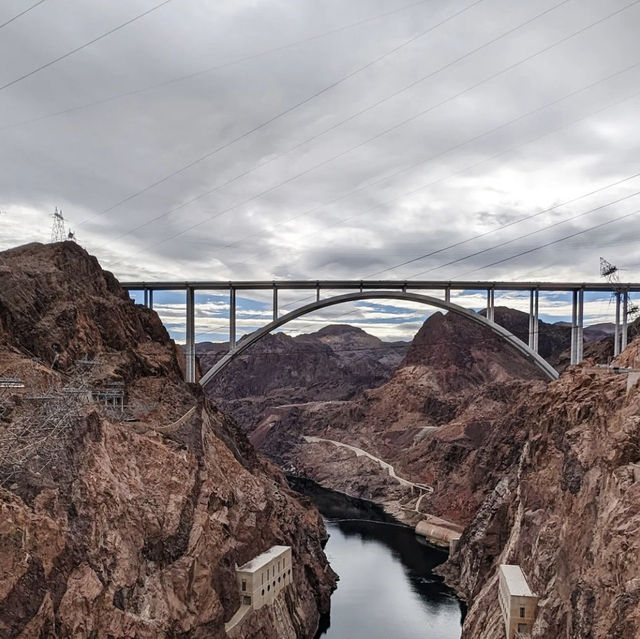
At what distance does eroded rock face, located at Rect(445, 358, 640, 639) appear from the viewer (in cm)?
1859

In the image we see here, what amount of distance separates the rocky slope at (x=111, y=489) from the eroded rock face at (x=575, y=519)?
→ 37.5 ft

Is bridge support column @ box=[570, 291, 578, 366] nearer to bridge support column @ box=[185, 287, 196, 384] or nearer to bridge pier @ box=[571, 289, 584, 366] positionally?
bridge pier @ box=[571, 289, 584, 366]

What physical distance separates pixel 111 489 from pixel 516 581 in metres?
17.7

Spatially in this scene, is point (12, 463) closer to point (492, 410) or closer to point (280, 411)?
point (492, 410)

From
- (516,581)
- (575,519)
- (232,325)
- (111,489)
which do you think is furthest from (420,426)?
(111,489)

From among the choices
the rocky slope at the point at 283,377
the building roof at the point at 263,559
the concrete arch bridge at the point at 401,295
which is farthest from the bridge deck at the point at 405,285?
the rocky slope at the point at 283,377

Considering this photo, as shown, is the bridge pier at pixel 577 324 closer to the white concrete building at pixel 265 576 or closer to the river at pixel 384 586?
the river at pixel 384 586

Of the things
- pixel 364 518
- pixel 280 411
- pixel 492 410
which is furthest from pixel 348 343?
pixel 364 518

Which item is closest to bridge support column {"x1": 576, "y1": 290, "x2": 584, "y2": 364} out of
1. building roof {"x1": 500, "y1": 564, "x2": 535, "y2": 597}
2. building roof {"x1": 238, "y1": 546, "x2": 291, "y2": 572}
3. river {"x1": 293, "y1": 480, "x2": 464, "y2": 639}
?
river {"x1": 293, "y1": 480, "x2": 464, "y2": 639}

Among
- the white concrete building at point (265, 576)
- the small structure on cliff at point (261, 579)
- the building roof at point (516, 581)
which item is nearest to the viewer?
the building roof at point (516, 581)

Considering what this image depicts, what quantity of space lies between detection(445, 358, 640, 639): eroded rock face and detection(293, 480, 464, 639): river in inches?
106

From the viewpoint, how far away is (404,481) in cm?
7062

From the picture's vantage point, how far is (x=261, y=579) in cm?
2772

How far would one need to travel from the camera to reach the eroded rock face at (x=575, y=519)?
732 inches
